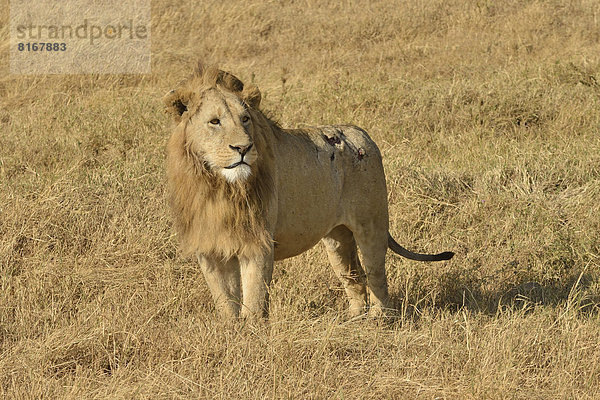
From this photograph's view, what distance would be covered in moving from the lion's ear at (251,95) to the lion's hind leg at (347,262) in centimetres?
128

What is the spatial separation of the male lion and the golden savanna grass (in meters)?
0.29

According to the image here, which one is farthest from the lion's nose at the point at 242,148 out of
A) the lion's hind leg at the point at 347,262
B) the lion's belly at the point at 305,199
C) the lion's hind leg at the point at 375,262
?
the lion's hind leg at the point at 347,262

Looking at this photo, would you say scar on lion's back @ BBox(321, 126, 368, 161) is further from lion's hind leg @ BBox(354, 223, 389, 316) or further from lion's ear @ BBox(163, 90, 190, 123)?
lion's ear @ BBox(163, 90, 190, 123)

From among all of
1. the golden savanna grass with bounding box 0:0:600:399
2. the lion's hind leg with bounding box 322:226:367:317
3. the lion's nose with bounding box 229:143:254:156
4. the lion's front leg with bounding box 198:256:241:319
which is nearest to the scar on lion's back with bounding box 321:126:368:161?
the lion's hind leg with bounding box 322:226:367:317

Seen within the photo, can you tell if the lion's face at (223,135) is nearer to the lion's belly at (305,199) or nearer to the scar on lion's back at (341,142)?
the lion's belly at (305,199)

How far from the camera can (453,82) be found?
9.26 meters

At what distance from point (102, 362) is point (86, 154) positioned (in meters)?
3.71

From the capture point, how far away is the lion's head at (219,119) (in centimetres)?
386

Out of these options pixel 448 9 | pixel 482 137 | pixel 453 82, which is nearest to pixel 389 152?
pixel 482 137

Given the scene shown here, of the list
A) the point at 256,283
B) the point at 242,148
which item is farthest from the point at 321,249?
the point at 242,148

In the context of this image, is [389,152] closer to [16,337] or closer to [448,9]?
[16,337]

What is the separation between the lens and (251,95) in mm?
4168

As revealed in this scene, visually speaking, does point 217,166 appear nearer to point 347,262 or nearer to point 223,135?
point 223,135

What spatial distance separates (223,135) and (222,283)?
2.70ft
